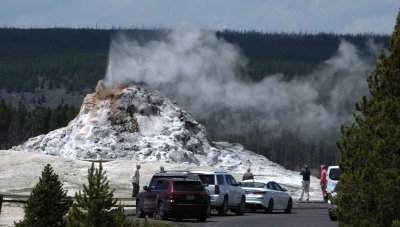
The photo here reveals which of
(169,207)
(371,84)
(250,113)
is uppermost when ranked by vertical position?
(250,113)

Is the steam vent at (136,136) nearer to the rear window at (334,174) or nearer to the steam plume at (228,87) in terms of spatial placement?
the steam plume at (228,87)

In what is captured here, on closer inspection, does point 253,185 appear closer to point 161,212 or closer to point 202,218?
point 202,218

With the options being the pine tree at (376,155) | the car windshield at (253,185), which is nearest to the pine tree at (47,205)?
the pine tree at (376,155)

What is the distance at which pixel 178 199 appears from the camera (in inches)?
1142

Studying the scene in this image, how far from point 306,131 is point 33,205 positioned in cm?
12397

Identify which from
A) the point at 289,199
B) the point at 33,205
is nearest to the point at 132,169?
the point at 289,199

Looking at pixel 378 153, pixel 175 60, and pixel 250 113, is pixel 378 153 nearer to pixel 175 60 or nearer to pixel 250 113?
pixel 175 60

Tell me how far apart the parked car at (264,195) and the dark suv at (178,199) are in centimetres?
652

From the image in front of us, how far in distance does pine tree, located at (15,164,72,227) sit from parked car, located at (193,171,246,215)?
13.9m

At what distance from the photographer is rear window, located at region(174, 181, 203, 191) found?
2925 centimetres

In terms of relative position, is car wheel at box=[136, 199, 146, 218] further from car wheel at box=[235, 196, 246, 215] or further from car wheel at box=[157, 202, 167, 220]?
car wheel at box=[235, 196, 246, 215]

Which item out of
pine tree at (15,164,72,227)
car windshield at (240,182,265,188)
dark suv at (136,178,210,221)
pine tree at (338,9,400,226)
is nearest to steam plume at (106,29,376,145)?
car windshield at (240,182,265,188)

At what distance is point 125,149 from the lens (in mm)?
70500

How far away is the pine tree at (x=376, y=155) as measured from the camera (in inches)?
657
